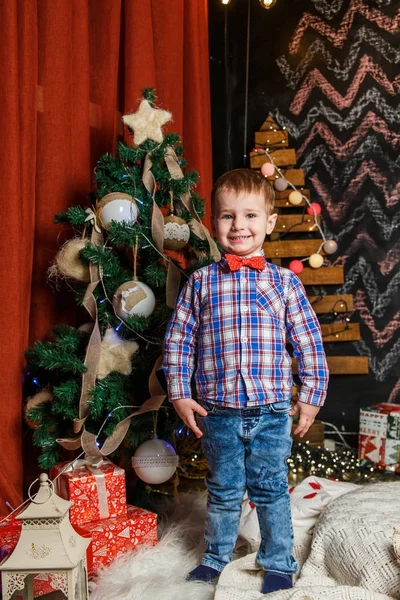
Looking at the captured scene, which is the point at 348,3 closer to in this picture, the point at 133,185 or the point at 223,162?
the point at 223,162

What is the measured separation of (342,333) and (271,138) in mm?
1046

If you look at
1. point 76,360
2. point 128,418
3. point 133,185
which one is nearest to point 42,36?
point 133,185

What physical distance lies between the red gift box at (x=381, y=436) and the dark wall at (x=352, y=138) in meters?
0.34

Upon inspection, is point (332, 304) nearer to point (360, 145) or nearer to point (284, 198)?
point (284, 198)

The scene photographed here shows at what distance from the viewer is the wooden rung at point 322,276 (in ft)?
10.8

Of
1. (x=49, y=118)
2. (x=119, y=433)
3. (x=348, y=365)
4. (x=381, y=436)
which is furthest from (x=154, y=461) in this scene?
(x=348, y=365)

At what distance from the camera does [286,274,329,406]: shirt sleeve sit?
1.71 metres

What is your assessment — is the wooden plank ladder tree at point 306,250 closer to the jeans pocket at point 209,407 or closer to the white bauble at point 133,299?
the white bauble at point 133,299

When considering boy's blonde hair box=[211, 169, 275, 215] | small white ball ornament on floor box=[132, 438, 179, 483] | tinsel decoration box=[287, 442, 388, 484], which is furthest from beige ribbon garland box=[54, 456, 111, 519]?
tinsel decoration box=[287, 442, 388, 484]

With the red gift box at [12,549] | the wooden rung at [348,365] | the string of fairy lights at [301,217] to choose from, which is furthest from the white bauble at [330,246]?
the red gift box at [12,549]

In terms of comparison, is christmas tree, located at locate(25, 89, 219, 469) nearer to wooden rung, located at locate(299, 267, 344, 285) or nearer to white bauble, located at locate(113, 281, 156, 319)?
white bauble, located at locate(113, 281, 156, 319)

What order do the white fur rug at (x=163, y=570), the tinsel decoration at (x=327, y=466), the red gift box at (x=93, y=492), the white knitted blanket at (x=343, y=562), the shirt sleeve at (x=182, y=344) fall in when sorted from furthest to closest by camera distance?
the tinsel decoration at (x=327, y=466), the red gift box at (x=93, y=492), the shirt sleeve at (x=182, y=344), the white fur rug at (x=163, y=570), the white knitted blanket at (x=343, y=562)

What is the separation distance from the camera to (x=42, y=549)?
1.36 m

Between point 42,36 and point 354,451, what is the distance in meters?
2.20
